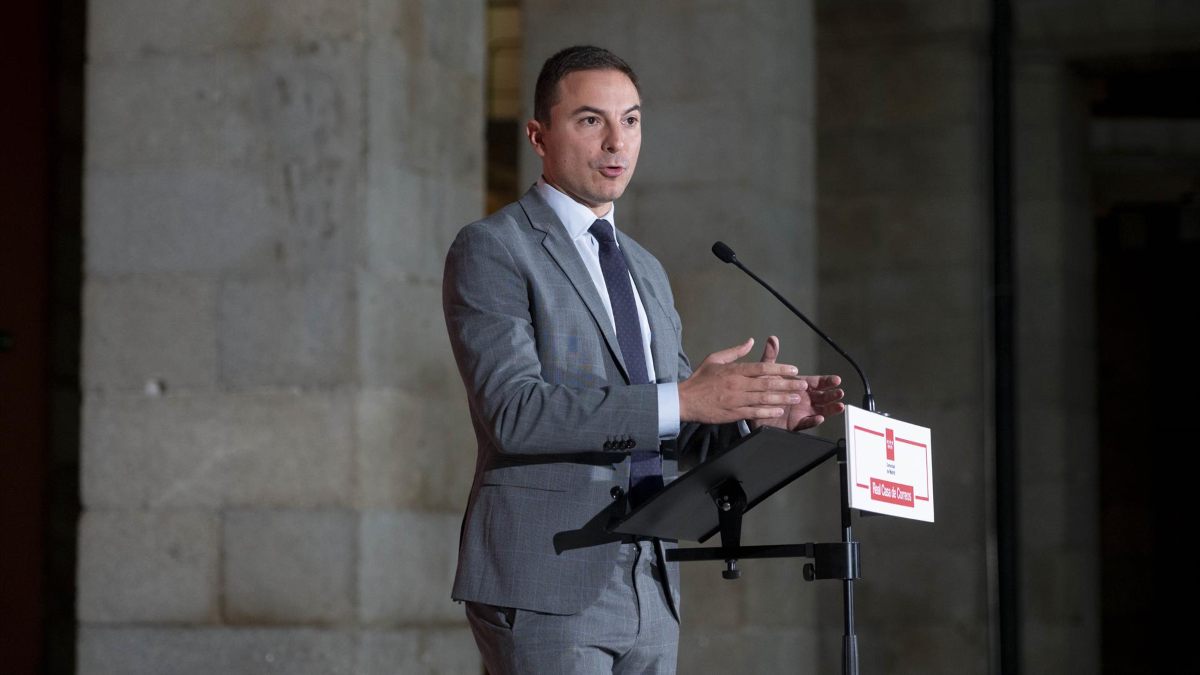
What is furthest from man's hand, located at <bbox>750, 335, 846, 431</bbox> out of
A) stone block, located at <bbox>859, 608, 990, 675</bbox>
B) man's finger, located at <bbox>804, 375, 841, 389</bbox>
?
stone block, located at <bbox>859, 608, 990, 675</bbox>

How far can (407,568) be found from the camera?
4629 mm

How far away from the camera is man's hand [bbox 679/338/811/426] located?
7.51 feet

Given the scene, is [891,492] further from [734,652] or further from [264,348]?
[734,652]

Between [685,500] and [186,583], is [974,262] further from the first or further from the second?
[685,500]

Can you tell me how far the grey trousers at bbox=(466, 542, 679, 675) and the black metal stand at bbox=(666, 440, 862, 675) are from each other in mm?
65

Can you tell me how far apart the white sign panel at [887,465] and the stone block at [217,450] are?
86.2 inches

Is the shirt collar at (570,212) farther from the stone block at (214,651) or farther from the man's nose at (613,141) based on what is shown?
the stone block at (214,651)

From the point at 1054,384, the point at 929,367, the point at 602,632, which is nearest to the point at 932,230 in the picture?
the point at 929,367

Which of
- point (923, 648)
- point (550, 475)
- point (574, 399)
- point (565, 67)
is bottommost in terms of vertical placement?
point (923, 648)

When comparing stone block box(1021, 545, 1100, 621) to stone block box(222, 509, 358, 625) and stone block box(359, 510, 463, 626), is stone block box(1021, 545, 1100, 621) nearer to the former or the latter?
stone block box(359, 510, 463, 626)

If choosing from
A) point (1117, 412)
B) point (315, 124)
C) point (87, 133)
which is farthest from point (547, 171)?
point (1117, 412)

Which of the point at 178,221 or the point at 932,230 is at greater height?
the point at 932,230

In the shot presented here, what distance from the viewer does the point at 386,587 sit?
4523 mm

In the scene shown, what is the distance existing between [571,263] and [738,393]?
14.2 inches
